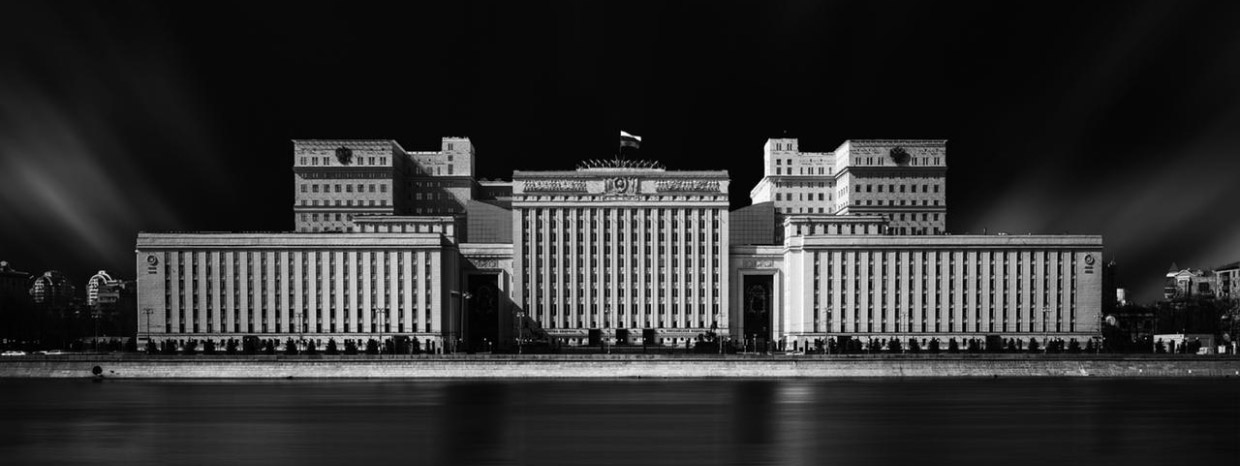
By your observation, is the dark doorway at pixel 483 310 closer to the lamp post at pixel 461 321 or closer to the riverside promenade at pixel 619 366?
the lamp post at pixel 461 321

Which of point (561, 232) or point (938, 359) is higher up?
point (561, 232)

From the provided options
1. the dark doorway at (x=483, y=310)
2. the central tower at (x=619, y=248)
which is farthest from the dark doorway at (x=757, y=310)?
the dark doorway at (x=483, y=310)

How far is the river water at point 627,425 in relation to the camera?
61.3m

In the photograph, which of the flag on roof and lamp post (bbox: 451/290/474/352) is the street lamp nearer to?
lamp post (bbox: 451/290/474/352)

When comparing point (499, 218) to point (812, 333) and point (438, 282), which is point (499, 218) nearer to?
point (438, 282)

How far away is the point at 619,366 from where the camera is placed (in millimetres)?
129625

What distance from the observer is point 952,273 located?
175 meters

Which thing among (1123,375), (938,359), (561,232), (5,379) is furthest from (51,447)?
(561,232)

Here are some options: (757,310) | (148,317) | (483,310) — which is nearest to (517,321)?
(483,310)

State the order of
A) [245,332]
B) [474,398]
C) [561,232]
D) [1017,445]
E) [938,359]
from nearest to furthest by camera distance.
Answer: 1. [1017,445]
2. [474,398]
3. [938,359]
4. [245,332]
5. [561,232]

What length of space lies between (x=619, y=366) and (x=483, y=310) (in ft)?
182

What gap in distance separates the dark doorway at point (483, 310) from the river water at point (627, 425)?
2532 inches

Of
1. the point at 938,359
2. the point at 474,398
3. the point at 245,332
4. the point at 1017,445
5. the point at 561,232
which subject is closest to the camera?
the point at 1017,445

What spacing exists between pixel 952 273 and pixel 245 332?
9306cm
